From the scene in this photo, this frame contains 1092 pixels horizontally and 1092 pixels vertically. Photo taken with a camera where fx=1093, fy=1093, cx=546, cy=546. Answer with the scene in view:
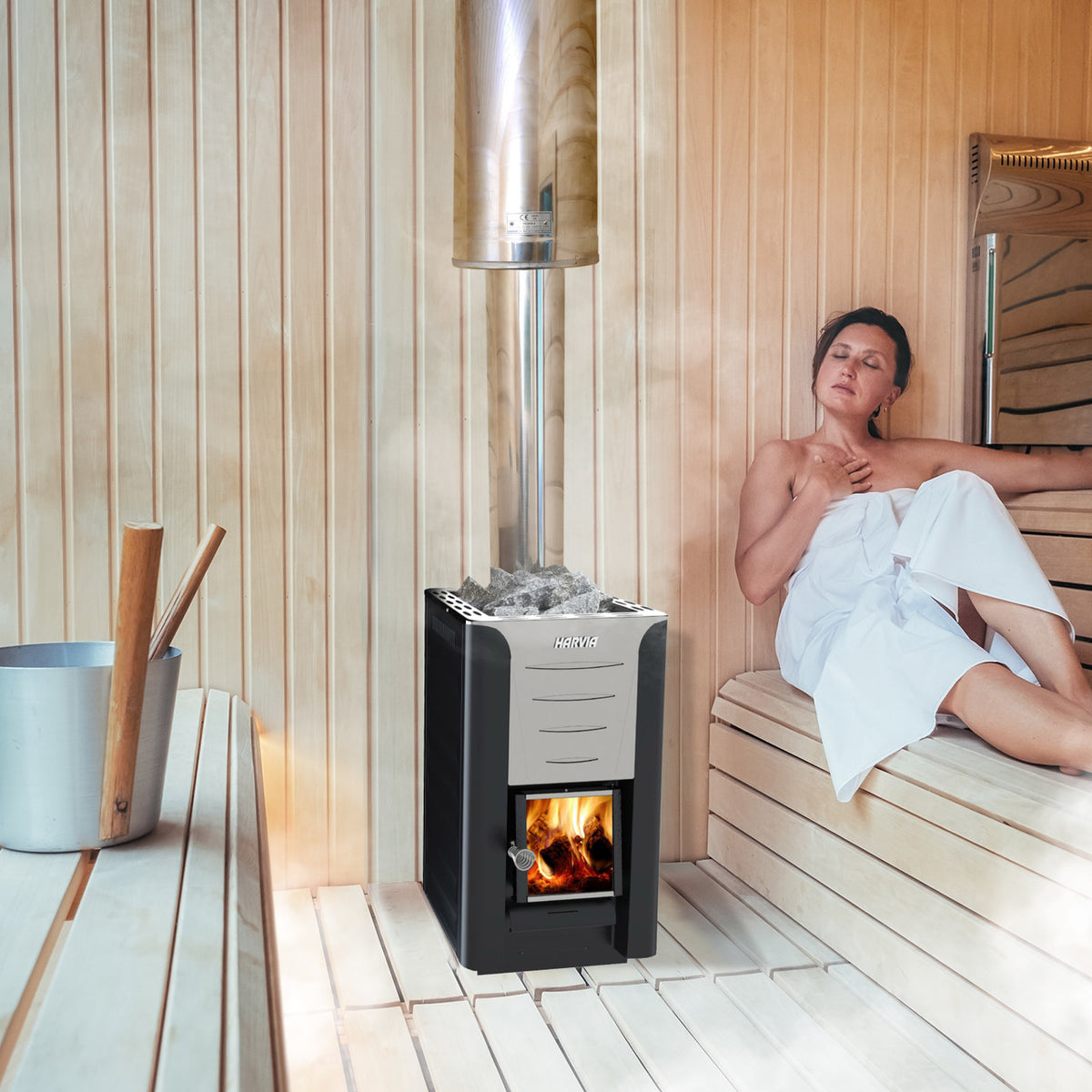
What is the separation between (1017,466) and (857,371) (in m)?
0.41

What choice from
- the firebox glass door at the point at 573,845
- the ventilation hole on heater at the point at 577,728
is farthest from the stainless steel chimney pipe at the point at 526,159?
the firebox glass door at the point at 573,845

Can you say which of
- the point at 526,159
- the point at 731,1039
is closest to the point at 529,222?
the point at 526,159

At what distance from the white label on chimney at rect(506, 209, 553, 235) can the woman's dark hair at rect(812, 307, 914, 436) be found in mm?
795

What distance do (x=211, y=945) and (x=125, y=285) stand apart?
5.15 feet

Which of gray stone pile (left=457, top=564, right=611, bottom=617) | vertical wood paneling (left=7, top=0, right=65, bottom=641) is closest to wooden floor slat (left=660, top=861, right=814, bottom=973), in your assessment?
gray stone pile (left=457, top=564, right=611, bottom=617)

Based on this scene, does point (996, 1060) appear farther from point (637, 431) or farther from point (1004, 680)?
point (637, 431)

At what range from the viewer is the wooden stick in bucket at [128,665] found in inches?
37.0

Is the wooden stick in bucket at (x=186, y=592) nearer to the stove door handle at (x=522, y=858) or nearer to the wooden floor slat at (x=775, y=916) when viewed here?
the stove door handle at (x=522, y=858)

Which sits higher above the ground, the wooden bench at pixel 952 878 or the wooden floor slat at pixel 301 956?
the wooden bench at pixel 952 878

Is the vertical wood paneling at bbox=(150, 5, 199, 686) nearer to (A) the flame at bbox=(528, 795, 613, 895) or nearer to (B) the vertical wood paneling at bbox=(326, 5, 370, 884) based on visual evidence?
(B) the vertical wood paneling at bbox=(326, 5, 370, 884)

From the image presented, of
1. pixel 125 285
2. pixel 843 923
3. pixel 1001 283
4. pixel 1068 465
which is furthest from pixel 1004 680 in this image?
pixel 125 285

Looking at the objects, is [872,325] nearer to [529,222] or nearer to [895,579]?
[895,579]

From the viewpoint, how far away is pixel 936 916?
162 centimetres

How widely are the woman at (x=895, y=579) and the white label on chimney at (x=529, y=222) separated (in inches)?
29.5
